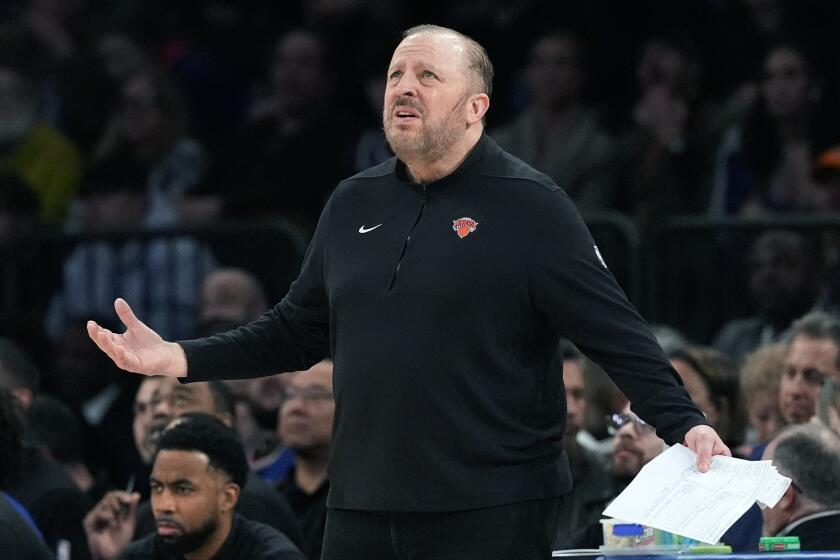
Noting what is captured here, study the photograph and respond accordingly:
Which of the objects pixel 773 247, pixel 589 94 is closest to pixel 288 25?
pixel 589 94

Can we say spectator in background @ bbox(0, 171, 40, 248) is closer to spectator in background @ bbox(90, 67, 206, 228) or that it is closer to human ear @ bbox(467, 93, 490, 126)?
spectator in background @ bbox(90, 67, 206, 228)

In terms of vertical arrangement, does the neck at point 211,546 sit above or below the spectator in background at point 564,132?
below

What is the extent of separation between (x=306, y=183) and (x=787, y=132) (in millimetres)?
2987

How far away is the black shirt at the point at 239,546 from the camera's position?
630 cm

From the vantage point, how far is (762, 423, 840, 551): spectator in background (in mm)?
5938

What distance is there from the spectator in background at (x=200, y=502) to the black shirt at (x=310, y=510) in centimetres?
76

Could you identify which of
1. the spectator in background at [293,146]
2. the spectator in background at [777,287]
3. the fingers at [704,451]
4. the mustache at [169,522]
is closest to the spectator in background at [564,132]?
the spectator in background at [293,146]

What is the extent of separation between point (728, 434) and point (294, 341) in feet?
9.95

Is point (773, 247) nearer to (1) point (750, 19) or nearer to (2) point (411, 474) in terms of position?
(1) point (750, 19)

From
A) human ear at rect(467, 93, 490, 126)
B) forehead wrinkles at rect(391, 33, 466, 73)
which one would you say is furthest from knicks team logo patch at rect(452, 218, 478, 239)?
forehead wrinkles at rect(391, 33, 466, 73)

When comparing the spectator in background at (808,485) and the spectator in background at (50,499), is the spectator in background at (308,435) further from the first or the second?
the spectator in background at (808,485)

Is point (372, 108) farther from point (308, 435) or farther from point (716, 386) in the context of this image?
point (716, 386)

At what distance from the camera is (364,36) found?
38.7ft

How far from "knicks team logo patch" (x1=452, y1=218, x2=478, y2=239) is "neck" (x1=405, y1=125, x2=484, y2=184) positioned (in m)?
0.18
